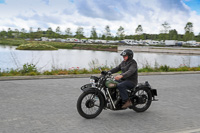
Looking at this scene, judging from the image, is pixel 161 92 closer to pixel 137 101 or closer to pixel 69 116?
pixel 137 101

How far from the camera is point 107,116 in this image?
18.7ft

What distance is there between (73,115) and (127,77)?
1628mm

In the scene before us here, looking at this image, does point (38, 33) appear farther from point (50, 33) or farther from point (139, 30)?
point (139, 30)

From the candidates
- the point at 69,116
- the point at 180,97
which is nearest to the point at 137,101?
the point at 69,116

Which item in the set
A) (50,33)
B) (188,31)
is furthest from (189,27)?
(50,33)

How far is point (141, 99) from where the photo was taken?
6059 millimetres

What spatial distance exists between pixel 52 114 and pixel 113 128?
5.34 feet

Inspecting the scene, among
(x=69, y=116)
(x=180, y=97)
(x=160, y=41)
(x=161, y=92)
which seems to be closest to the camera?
(x=69, y=116)

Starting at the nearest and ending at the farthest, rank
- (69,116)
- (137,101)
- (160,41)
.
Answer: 1. (69,116)
2. (137,101)
3. (160,41)

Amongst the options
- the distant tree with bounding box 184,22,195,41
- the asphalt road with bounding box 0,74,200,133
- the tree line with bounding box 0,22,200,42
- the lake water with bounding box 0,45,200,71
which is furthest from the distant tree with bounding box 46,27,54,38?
the asphalt road with bounding box 0,74,200,133

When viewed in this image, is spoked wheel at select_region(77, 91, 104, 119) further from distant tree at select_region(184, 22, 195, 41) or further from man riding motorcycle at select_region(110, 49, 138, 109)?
distant tree at select_region(184, 22, 195, 41)

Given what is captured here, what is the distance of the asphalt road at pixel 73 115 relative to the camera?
15.6 feet

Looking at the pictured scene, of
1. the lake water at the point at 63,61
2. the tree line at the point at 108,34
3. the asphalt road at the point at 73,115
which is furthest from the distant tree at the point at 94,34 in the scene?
the asphalt road at the point at 73,115

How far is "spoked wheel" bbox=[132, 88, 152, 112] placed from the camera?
19.7 ft
